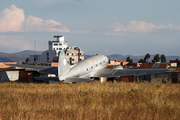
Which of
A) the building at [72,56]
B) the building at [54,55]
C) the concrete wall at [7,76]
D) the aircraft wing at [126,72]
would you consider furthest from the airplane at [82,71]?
the building at [72,56]

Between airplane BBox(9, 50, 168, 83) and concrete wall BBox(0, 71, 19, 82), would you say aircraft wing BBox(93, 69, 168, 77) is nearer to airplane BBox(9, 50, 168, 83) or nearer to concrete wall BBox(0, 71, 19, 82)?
airplane BBox(9, 50, 168, 83)

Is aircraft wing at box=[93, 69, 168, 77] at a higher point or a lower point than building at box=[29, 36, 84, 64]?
lower

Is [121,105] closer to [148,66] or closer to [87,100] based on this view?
[87,100]

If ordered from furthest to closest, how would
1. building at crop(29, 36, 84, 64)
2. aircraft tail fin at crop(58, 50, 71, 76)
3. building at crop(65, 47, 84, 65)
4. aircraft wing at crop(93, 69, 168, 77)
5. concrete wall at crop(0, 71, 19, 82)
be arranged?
building at crop(29, 36, 84, 64)
building at crop(65, 47, 84, 65)
concrete wall at crop(0, 71, 19, 82)
aircraft wing at crop(93, 69, 168, 77)
aircraft tail fin at crop(58, 50, 71, 76)

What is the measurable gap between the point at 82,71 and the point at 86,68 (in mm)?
1750

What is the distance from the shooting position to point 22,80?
39844 mm

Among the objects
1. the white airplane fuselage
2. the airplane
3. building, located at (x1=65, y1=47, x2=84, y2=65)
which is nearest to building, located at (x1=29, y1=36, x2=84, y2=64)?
building, located at (x1=65, y1=47, x2=84, y2=65)

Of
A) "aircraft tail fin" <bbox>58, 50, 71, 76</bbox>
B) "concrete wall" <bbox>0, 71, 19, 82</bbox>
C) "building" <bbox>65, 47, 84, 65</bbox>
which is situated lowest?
"concrete wall" <bbox>0, 71, 19, 82</bbox>

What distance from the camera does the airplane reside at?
32497 millimetres

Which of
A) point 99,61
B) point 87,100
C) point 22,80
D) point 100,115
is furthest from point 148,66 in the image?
point 100,115

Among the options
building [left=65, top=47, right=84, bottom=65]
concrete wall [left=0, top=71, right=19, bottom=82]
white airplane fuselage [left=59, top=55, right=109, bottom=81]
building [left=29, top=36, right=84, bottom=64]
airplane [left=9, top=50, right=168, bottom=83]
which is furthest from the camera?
building [left=29, top=36, right=84, bottom=64]

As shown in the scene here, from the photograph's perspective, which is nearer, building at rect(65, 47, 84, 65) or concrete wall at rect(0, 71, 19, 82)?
concrete wall at rect(0, 71, 19, 82)

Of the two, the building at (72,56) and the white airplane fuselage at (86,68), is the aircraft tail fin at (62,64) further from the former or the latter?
the building at (72,56)

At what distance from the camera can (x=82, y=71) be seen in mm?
37375
